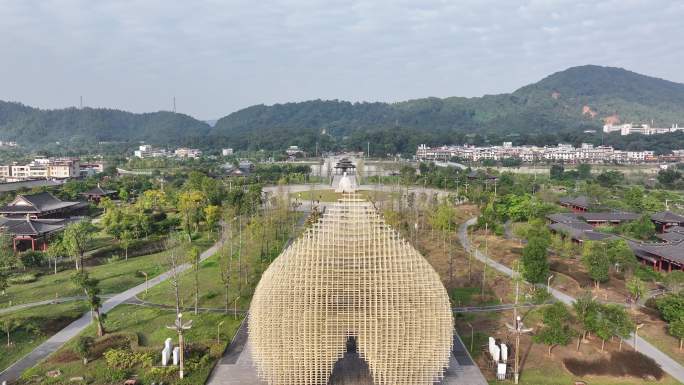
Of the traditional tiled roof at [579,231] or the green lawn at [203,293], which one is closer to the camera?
the green lawn at [203,293]

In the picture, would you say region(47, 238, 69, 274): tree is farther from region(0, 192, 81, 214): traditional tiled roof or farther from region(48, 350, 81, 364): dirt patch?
region(48, 350, 81, 364): dirt patch

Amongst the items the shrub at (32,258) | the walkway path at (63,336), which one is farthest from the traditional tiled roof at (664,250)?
the shrub at (32,258)

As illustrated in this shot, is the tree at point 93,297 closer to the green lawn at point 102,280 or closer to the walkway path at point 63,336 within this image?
the walkway path at point 63,336

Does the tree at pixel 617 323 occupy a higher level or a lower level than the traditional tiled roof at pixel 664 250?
lower

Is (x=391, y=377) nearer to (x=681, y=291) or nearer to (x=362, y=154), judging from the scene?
(x=681, y=291)

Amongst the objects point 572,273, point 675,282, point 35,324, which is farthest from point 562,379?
point 35,324

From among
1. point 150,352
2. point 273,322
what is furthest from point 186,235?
point 273,322
